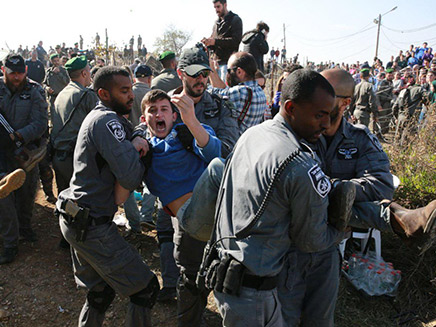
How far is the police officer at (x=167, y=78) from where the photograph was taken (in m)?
5.67

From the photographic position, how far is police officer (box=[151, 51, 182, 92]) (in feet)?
18.6

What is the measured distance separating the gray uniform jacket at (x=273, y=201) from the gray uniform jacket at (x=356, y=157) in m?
0.65

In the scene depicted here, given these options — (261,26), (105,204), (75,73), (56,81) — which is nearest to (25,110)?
(75,73)

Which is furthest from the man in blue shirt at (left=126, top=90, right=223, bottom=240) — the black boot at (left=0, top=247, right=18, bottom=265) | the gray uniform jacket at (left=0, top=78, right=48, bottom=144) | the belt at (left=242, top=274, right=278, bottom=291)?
the black boot at (left=0, top=247, right=18, bottom=265)

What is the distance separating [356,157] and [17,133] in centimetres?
418

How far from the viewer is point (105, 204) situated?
2.74m

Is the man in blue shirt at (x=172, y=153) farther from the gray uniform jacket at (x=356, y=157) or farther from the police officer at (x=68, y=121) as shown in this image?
the police officer at (x=68, y=121)

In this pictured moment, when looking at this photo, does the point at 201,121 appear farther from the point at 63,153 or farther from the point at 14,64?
the point at 14,64

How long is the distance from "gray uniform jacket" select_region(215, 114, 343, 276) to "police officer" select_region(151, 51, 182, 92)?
155 inches

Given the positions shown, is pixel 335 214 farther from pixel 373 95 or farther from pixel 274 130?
pixel 373 95

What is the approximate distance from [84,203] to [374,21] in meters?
40.8

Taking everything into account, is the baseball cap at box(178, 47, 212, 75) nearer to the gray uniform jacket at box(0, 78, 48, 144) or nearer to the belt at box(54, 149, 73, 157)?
the belt at box(54, 149, 73, 157)

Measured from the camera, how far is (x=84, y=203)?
2.70 metres

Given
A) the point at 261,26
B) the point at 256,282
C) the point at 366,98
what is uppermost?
the point at 261,26
